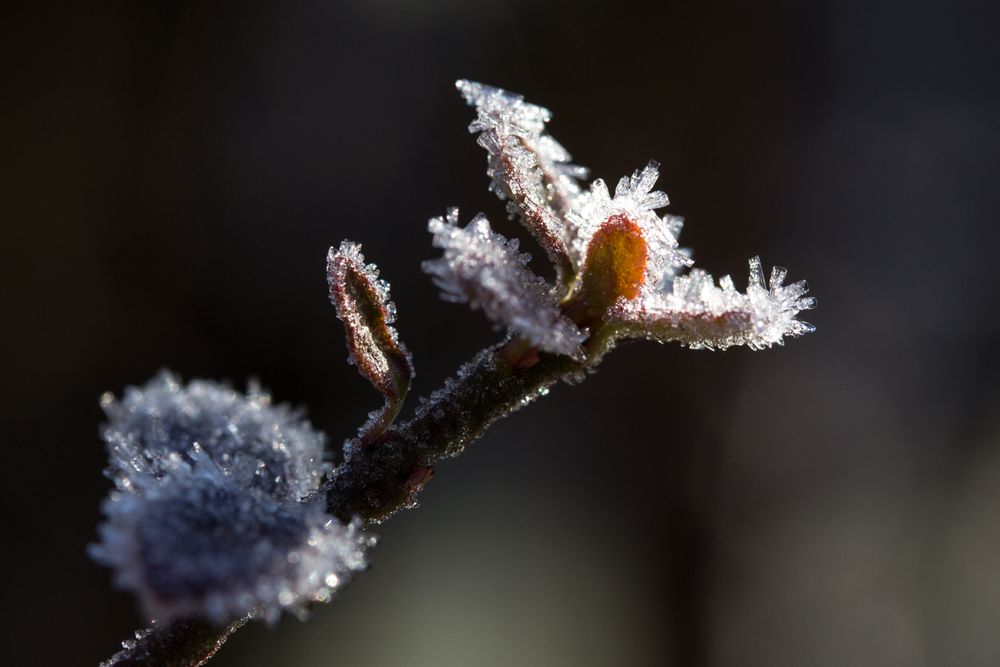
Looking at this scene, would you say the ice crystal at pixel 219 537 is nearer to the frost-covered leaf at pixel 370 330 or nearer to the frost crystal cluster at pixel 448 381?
the frost crystal cluster at pixel 448 381

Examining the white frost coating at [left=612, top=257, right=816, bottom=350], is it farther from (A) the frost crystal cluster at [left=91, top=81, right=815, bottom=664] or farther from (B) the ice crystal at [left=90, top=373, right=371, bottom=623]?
(B) the ice crystal at [left=90, top=373, right=371, bottom=623]

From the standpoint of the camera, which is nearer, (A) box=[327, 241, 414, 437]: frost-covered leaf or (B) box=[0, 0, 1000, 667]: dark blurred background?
(A) box=[327, 241, 414, 437]: frost-covered leaf

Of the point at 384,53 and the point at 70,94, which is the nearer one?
the point at 70,94

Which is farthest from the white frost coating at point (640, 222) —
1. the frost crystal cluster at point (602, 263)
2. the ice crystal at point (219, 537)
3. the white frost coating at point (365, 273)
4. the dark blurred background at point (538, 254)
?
the dark blurred background at point (538, 254)

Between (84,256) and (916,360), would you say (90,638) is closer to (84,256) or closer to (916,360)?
(84,256)

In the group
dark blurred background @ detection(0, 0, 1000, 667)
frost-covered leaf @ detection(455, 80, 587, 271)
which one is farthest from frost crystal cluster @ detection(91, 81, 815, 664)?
dark blurred background @ detection(0, 0, 1000, 667)

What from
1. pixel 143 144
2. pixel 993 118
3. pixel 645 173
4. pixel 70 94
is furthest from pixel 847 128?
pixel 645 173

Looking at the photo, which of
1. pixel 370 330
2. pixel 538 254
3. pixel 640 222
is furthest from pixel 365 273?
pixel 538 254
